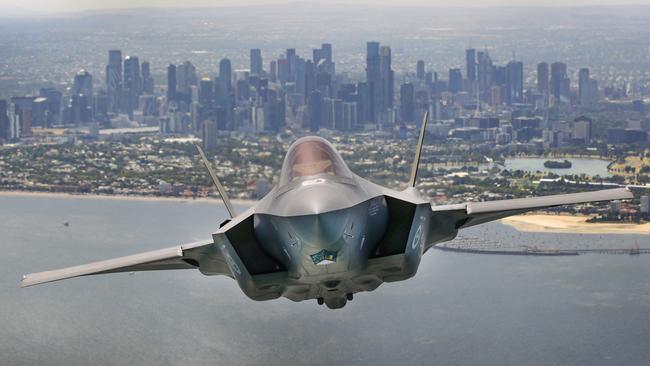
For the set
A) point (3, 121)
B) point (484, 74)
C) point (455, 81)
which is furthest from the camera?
point (484, 74)

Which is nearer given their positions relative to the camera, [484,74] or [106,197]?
[106,197]

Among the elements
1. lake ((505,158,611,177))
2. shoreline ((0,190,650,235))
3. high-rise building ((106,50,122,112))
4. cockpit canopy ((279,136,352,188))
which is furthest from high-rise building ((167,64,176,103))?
cockpit canopy ((279,136,352,188))

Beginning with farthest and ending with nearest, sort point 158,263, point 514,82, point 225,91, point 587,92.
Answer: point 514,82
point 587,92
point 225,91
point 158,263

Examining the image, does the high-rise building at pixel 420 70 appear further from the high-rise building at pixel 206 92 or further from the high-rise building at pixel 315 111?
the high-rise building at pixel 315 111

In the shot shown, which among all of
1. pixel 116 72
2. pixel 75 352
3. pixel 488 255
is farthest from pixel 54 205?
pixel 116 72

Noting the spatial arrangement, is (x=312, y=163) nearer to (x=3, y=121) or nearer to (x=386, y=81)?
(x=3, y=121)

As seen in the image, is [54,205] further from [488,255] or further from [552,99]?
[552,99]

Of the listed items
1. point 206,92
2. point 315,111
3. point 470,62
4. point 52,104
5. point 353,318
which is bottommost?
point 52,104

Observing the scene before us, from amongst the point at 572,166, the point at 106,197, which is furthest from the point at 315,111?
the point at 106,197
